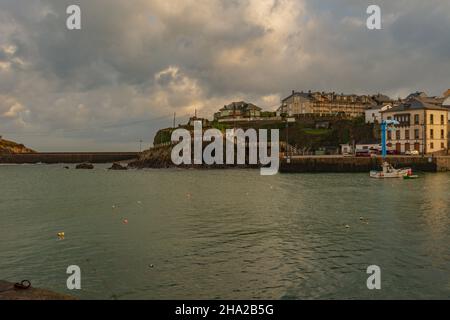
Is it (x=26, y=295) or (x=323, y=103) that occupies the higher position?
(x=323, y=103)

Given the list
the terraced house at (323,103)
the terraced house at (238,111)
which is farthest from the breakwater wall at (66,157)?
the terraced house at (323,103)

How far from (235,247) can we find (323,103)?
526ft

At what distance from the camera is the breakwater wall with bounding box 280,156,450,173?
81.7 meters

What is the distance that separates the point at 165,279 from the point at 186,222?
13.4 metres

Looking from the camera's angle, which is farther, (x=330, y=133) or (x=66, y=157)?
(x=66, y=157)

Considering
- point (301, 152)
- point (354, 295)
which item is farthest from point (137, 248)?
point (301, 152)

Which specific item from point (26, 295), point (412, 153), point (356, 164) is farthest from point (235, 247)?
point (412, 153)

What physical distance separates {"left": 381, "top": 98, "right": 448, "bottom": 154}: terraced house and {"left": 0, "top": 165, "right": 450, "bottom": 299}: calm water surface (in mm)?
57062

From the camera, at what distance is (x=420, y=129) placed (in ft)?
316

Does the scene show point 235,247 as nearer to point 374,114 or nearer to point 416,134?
point 416,134

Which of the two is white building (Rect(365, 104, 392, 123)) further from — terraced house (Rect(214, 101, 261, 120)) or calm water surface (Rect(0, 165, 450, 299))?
calm water surface (Rect(0, 165, 450, 299))

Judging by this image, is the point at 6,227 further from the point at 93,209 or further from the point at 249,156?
the point at 249,156


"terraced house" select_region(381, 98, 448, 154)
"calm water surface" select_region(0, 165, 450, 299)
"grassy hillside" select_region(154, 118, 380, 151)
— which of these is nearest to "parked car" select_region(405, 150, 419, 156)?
"terraced house" select_region(381, 98, 448, 154)

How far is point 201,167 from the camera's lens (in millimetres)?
115438
